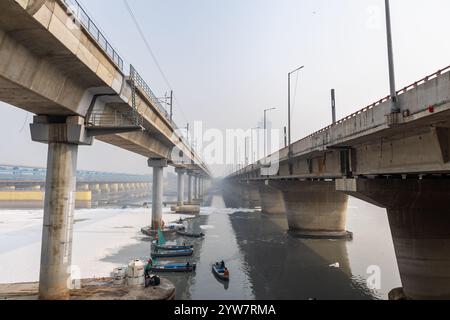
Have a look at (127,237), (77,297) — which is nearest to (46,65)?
(77,297)

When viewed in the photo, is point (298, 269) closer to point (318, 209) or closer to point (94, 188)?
point (318, 209)

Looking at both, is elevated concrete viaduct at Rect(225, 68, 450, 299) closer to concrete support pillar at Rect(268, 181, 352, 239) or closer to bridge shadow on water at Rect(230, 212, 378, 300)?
bridge shadow on water at Rect(230, 212, 378, 300)

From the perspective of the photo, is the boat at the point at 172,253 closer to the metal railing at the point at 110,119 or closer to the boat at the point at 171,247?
the boat at the point at 171,247

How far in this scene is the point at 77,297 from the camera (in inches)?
790

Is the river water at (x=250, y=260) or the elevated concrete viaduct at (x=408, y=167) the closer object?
the elevated concrete viaduct at (x=408, y=167)

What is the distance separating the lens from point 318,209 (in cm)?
5272

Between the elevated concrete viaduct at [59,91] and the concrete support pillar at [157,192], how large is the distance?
26.7 m

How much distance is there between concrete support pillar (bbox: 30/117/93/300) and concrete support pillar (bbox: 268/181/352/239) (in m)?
39.1

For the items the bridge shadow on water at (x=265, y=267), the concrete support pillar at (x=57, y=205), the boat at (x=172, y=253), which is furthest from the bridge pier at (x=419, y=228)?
the boat at (x=172, y=253)

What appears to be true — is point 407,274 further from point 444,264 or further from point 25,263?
point 25,263

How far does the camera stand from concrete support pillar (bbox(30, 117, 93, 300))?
19.6m

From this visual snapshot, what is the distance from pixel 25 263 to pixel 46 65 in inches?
956

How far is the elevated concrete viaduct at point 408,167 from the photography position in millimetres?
14555

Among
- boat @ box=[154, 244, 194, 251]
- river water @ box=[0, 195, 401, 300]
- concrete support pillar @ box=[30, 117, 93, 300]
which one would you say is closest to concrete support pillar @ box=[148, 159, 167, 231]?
river water @ box=[0, 195, 401, 300]
